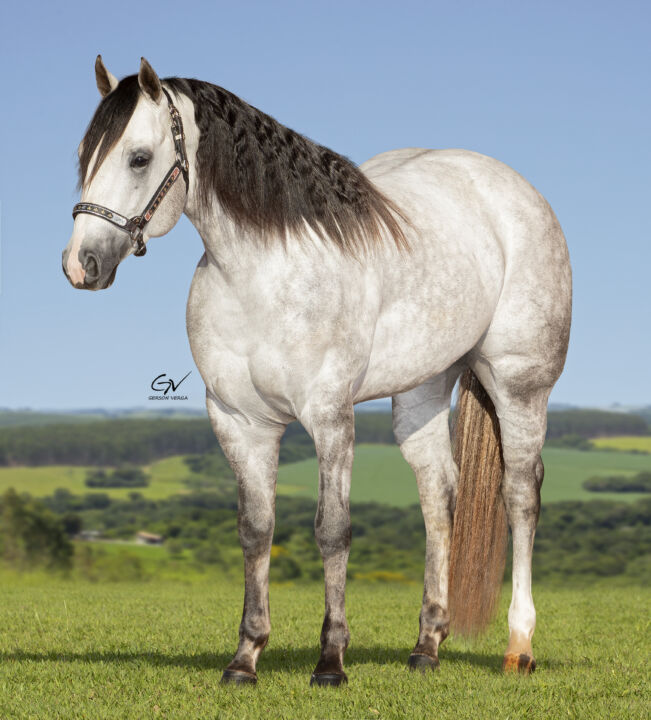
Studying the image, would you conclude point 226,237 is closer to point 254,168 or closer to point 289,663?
point 254,168

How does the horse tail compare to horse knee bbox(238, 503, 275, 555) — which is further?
the horse tail

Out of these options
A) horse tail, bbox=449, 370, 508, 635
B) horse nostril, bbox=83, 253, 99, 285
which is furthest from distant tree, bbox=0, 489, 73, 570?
horse nostril, bbox=83, 253, 99, 285

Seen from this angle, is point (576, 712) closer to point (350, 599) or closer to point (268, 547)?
point (268, 547)

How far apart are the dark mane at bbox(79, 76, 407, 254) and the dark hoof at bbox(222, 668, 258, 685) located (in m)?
2.52

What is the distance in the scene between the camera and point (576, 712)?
4938 mm

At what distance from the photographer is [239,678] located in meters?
5.25

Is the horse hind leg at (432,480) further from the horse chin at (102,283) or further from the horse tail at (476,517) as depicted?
the horse chin at (102,283)

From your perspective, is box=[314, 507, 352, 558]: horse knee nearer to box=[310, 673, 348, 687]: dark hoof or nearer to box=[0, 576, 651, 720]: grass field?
box=[310, 673, 348, 687]: dark hoof

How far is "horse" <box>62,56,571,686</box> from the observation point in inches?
186

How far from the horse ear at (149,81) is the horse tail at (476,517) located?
10.5 ft

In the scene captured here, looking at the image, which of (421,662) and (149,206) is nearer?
(149,206)

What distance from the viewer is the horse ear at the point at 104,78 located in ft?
16.2

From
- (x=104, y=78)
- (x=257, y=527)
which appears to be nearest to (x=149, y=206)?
(x=104, y=78)

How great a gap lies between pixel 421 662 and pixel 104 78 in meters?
4.20
